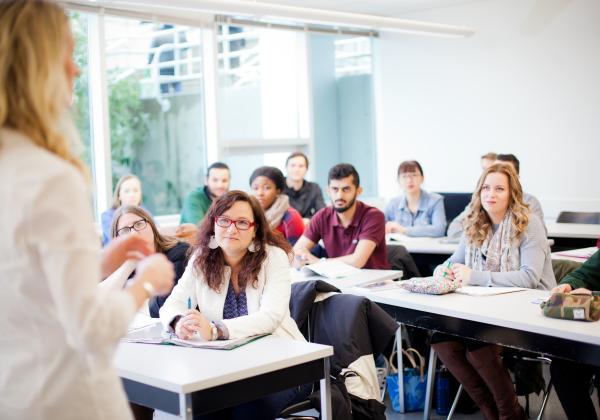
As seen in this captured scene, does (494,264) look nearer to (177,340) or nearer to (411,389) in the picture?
(411,389)

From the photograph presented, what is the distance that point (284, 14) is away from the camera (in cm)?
607

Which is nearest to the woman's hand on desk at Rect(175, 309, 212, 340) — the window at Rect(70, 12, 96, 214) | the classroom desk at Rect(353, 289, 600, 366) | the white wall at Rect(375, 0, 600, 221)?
the classroom desk at Rect(353, 289, 600, 366)

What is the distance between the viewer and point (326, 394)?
284 cm

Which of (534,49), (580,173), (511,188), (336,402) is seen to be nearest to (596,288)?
(511,188)

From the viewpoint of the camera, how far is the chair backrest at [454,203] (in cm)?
724

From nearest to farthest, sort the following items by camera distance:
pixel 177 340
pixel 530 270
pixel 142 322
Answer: pixel 177 340, pixel 142 322, pixel 530 270

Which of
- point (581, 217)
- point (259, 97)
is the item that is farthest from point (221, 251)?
point (259, 97)

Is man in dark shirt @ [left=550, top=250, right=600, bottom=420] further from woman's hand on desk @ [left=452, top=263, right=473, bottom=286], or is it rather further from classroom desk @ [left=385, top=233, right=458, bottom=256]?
classroom desk @ [left=385, top=233, right=458, bottom=256]

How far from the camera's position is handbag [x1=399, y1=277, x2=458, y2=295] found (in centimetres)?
383

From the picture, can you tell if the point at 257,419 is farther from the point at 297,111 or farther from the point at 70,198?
the point at 297,111

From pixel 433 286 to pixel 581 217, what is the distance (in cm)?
352

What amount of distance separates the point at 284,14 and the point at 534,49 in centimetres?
334

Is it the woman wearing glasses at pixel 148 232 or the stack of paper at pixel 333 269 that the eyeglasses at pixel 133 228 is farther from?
the stack of paper at pixel 333 269

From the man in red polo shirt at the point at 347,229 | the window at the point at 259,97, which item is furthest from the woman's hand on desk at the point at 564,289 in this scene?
the window at the point at 259,97
